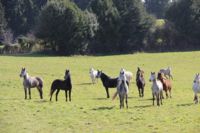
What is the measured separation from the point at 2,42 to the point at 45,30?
23263mm

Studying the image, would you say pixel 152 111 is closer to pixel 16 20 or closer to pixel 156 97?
pixel 156 97

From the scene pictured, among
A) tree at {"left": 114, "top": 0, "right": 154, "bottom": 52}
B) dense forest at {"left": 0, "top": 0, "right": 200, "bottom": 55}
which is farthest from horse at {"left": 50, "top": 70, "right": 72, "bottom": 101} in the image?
tree at {"left": 114, "top": 0, "right": 154, "bottom": 52}

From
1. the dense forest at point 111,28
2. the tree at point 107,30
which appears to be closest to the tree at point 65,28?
the dense forest at point 111,28

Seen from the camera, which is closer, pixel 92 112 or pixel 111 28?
pixel 92 112

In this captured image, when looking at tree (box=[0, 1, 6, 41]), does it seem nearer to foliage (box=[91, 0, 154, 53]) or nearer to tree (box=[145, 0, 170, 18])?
foliage (box=[91, 0, 154, 53])

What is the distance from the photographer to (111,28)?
85.6 meters

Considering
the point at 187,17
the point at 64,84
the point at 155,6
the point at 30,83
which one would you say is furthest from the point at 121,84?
the point at 155,6

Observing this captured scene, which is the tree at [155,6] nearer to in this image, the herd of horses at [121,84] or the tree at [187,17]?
the tree at [187,17]

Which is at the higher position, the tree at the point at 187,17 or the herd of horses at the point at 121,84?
the tree at the point at 187,17

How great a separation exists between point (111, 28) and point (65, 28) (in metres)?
8.84

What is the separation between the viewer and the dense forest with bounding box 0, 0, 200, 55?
8106 centimetres

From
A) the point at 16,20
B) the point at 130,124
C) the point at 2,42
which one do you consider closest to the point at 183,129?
the point at 130,124

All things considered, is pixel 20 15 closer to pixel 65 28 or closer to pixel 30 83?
pixel 65 28

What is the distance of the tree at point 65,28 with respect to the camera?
80312 millimetres
